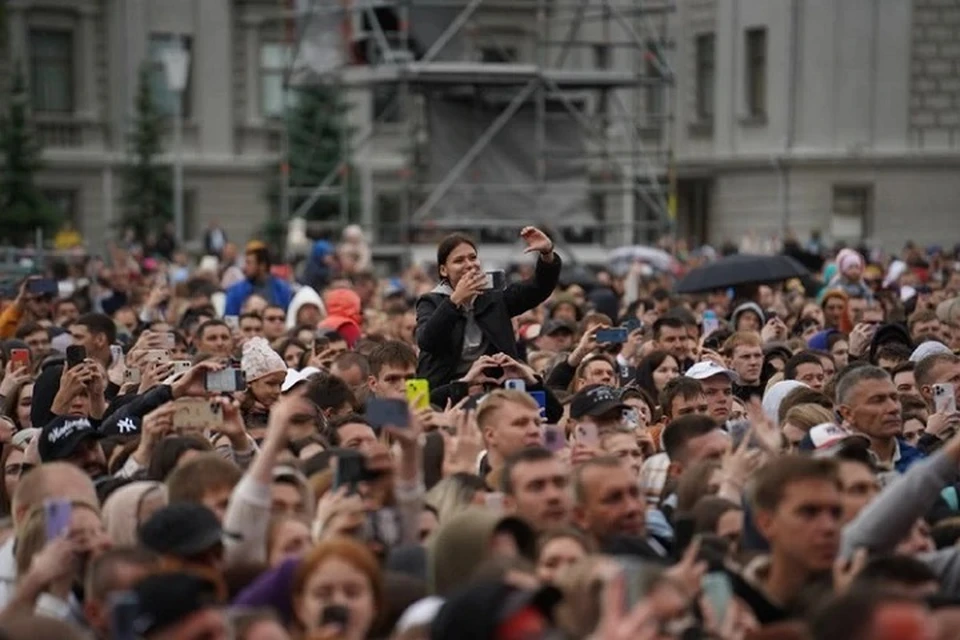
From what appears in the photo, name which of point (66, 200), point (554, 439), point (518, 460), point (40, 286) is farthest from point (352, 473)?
point (66, 200)

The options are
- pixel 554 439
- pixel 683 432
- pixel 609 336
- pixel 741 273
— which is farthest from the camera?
pixel 741 273

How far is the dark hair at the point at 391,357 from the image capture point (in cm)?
1474

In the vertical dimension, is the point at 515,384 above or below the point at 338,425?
above

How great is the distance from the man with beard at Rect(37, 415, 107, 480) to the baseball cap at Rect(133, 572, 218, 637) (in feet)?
12.4

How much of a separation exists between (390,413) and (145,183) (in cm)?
4672

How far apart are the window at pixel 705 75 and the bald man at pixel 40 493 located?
47246 millimetres

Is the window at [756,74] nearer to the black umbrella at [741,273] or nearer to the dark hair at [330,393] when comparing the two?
the black umbrella at [741,273]

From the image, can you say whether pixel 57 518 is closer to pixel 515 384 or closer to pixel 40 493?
pixel 40 493

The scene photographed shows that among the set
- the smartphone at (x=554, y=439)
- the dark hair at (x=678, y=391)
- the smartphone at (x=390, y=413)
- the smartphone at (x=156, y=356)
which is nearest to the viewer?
the smartphone at (x=390, y=413)

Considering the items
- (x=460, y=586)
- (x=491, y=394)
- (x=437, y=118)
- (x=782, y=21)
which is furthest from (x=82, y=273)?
(x=460, y=586)

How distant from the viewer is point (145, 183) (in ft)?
183

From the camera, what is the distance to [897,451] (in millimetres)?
12711

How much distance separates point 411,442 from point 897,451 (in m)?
3.78

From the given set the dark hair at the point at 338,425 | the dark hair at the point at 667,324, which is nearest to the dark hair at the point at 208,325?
the dark hair at the point at 667,324
